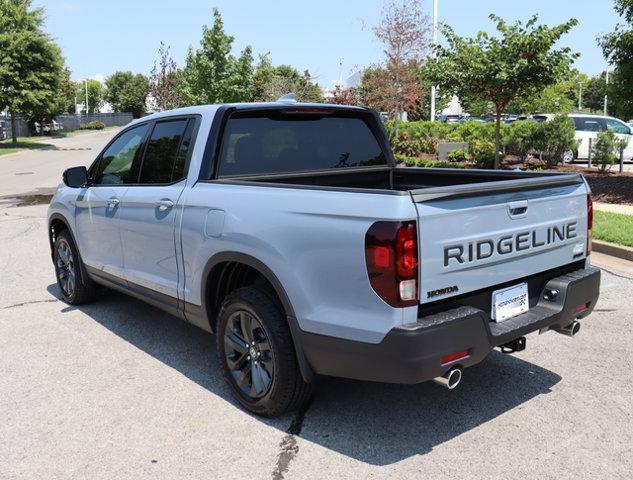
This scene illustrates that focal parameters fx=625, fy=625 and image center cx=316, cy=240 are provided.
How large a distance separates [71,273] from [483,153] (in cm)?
1442

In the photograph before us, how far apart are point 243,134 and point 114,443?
2.13 metres

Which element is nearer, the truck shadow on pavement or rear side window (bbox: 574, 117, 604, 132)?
the truck shadow on pavement

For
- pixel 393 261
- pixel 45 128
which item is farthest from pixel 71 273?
pixel 45 128

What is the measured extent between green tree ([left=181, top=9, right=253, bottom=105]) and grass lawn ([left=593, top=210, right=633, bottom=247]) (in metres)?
17.7

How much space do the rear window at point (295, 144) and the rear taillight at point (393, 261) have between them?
1637 millimetres

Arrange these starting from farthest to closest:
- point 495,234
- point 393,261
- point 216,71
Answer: point 216,71 → point 495,234 → point 393,261

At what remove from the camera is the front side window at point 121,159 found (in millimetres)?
4996

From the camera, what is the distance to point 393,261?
2.89m

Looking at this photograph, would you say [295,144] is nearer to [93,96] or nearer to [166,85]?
[166,85]

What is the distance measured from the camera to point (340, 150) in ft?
15.6

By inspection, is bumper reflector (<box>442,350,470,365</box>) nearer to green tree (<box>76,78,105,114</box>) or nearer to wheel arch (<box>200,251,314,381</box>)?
wheel arch (<box>200,251,314,381</box>)

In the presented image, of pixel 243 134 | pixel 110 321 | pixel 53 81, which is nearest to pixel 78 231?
pixel 110 321

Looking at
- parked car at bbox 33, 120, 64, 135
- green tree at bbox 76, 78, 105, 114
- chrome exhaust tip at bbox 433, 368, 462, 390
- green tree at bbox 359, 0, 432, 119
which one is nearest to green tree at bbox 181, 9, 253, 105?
green tree at bbox 359, 0, 432, 119

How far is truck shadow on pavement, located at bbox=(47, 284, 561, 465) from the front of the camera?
343 cm
